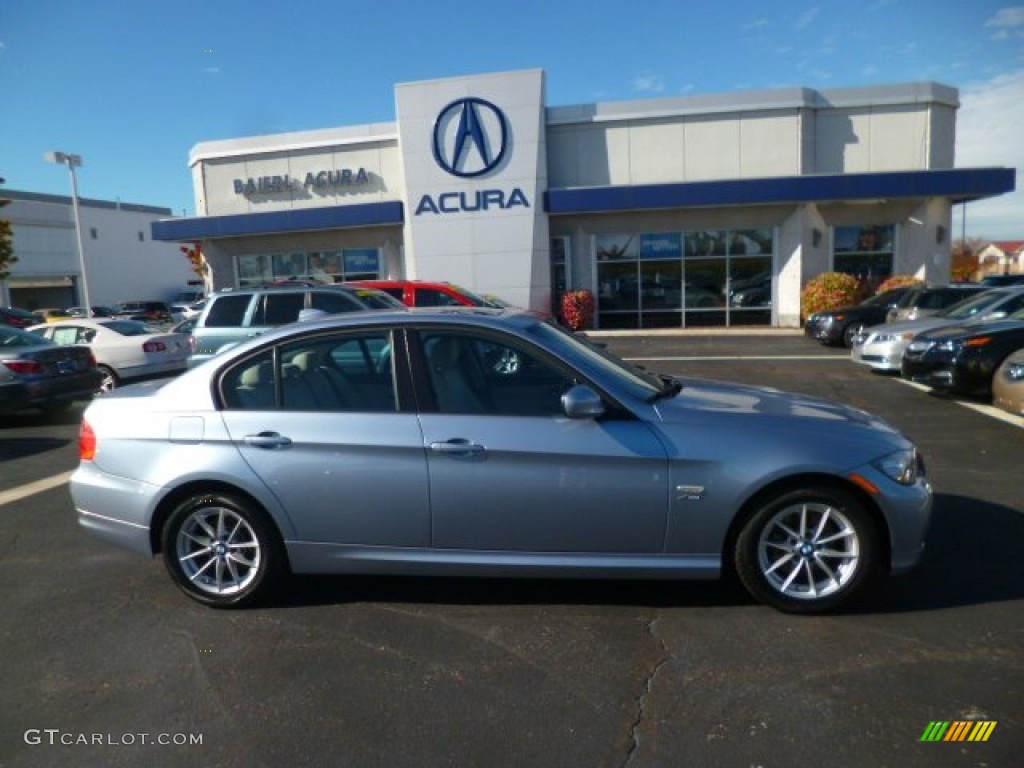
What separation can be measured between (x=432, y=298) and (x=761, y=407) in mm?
9996

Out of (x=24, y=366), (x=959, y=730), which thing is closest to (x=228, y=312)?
(x=24, y=366)

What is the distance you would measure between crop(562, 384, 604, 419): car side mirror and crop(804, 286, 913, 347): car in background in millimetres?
14852

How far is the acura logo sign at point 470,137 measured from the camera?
2217 cm

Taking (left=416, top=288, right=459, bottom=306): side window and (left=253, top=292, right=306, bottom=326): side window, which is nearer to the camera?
(left=253, top=292, right=306, bottom=326): side window

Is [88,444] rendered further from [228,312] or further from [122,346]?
[122,346]

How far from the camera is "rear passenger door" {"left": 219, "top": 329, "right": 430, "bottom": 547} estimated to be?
381cm

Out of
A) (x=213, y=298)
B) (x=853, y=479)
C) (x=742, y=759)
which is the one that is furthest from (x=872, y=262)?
(x=742, y=759)

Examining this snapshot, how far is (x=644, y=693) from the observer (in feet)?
10.4

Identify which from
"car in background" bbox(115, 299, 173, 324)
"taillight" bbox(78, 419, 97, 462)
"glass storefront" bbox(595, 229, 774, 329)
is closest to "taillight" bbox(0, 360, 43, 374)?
"taillight" bbox(78, 419, 97, 462)

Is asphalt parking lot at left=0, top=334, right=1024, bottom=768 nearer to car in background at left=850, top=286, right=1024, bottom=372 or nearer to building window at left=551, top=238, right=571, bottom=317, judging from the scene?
car in background at left=850, top=286, right=1024, bottom=372

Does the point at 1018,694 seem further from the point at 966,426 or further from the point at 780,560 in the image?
the point at 966,426

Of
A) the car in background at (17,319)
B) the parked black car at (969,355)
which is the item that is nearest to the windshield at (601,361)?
the parked black car at (969,355)

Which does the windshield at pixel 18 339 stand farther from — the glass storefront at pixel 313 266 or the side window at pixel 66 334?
the glass storefront at pixel 313 266

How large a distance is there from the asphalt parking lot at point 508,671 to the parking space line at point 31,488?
1.99 m
